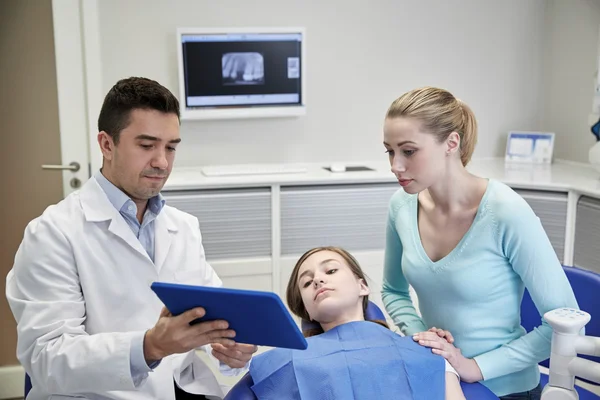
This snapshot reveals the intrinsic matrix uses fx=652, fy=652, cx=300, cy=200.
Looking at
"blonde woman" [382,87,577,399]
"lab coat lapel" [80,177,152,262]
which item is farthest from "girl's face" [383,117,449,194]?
"lab coat lapel" [80,177,152,262]

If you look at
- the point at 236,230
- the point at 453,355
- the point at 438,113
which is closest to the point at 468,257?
the point at 453,355

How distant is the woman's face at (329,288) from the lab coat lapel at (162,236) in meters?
0.37

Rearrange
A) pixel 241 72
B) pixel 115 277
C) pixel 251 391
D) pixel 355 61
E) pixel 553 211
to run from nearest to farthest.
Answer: pixel 251 391
pixel 115 277
pixel 553 211
pixel 241 72
pixel 355 61

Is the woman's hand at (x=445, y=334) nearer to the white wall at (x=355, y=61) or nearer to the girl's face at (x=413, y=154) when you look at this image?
the girl's face at (x=413, y=154)

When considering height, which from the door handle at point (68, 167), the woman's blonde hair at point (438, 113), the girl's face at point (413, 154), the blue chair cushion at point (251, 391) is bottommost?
the blue chair cushion at point (251, 391)

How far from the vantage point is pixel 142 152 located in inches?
61.2

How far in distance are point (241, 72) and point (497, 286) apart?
186cm

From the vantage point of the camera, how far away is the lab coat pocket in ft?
5.43

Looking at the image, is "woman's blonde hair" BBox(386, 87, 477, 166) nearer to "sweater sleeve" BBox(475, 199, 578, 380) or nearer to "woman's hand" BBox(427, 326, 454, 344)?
"sweater sleeve" BBox(475, 199, 578, 380)

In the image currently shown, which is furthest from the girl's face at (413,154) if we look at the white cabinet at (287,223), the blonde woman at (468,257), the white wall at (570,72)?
the white wall at (570,72)

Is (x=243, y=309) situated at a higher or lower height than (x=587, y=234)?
higher

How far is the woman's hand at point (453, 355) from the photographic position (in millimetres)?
1508

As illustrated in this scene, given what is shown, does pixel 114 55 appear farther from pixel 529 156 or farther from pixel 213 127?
pixel 529 156

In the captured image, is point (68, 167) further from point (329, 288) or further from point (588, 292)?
point (588, 292)
